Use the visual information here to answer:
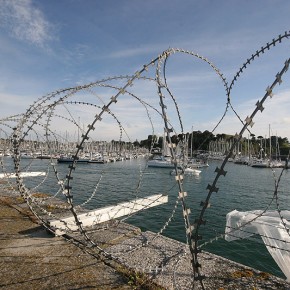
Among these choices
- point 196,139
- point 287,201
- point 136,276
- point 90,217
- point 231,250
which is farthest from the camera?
point 196,139

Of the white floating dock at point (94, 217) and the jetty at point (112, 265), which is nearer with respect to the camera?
the jetty at point (112, 265)

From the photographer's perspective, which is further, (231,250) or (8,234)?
(231,250)

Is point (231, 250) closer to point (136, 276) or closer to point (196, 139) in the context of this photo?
point (136, 276)

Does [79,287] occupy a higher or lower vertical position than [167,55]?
lower

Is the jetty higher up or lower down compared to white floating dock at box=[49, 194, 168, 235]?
lower down

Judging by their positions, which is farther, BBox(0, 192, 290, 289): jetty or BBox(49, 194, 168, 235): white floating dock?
BBox(49, 194, 168, 235): white floating dock

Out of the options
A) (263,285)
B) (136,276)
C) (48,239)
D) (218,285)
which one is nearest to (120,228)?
(48,239)

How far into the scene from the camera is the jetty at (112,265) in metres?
7.95

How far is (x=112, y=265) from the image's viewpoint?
895cm

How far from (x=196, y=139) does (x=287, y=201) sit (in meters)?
93.7

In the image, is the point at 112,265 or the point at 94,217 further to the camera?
the point at 94,217

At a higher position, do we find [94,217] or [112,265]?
[94,217]

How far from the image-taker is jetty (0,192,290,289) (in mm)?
7949

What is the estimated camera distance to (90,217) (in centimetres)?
1320
